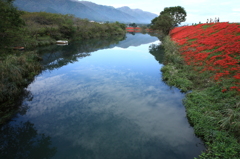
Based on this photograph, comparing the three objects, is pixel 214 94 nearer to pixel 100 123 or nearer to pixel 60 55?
pixel 100 123

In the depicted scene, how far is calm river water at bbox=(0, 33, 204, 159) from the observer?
8.00 metres

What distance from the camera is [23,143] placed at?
8.52m

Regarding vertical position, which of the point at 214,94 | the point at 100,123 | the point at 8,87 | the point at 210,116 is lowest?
the point at 100,123

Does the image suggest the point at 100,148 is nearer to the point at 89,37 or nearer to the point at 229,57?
the point at 229,57

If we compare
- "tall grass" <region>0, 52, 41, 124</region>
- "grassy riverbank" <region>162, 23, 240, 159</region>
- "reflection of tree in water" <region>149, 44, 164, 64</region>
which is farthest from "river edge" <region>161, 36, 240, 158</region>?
"reflection of tree in water" <region>149, 44, 164, 64</region>

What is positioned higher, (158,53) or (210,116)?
(158,53)

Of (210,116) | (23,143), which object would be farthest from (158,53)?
(23,143)

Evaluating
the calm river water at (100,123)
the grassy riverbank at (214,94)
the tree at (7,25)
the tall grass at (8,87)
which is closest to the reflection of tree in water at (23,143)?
the calm river water at (100,123)

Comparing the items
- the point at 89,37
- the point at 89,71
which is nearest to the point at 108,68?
the point at 89,71

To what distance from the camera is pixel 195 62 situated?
1997 centimetres

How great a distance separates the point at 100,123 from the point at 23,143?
16.1ft

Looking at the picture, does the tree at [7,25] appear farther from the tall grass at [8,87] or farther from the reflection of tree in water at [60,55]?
the reflection of tree in water at [60,55]

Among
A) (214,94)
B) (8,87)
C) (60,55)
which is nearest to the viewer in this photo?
(214,94)

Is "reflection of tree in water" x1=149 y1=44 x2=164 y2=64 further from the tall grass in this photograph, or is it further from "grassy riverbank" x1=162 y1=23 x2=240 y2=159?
the tall grass
